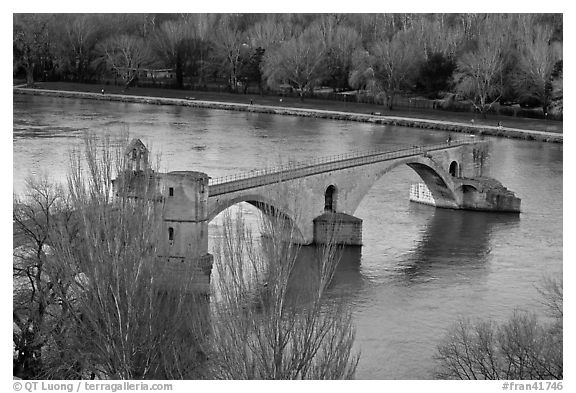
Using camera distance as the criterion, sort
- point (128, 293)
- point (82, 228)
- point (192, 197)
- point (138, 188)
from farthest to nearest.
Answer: point (192, 197) < point (138, 188) < point (82, 228) < point (128, 293)

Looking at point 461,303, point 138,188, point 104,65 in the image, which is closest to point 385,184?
point 461,303

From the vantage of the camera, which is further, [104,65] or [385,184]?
[104,65]

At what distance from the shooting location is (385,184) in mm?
46938

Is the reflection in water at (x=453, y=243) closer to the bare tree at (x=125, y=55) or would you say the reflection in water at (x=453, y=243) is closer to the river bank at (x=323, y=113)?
the river bank at (x=323, y=113)

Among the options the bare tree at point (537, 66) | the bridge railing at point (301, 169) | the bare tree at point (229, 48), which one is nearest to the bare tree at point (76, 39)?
the bare tree at point (229, 48)

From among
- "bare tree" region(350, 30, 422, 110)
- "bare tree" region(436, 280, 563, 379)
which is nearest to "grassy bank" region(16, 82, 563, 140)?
"bare tree" region(350, 30, 422, 110)

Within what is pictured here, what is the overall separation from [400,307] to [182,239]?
6.26 meters

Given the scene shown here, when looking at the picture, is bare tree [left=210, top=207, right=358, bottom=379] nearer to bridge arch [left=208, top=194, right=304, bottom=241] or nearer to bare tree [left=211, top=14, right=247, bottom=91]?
bridge arch [left=208, top=194, right=304, bottom=241]

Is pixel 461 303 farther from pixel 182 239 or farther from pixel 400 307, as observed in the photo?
pixel 182 239

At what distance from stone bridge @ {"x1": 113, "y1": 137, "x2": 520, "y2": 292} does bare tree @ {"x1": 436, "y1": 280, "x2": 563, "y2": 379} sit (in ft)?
17.3

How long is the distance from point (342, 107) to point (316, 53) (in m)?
4.25

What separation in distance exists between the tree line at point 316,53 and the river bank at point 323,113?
201 cm

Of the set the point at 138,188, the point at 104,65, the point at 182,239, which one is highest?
the point at 104,65

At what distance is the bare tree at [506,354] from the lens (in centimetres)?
2022
